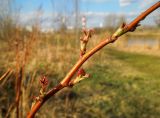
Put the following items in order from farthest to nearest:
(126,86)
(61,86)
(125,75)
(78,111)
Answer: (125,75) → (126,86) → (78,111) → (61,86)

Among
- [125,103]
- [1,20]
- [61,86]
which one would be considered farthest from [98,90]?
[61,86]

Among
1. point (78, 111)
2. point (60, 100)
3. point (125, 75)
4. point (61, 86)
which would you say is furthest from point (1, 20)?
point (61, 86)

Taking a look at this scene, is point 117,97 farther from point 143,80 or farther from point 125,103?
point 143,80

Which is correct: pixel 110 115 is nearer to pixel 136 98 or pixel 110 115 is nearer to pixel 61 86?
pixel 136 98

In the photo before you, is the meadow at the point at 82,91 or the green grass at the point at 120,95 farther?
the green grass at the point at 120,95

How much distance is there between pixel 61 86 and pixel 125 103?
5245 millimetres

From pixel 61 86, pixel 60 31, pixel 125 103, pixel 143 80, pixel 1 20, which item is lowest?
pixel 143 80

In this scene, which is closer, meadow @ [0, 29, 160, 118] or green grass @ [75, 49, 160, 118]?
meadow @ [0, 29, 160, 118]

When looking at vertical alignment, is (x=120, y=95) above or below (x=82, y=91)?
below

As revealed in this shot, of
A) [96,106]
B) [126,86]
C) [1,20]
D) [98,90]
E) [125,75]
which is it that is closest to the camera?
[96,106]

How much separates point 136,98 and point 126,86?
116 cm

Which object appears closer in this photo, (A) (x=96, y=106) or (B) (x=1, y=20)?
(A) (x=96, y=106)

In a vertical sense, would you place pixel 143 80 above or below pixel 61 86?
below

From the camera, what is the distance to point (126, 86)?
742cm
